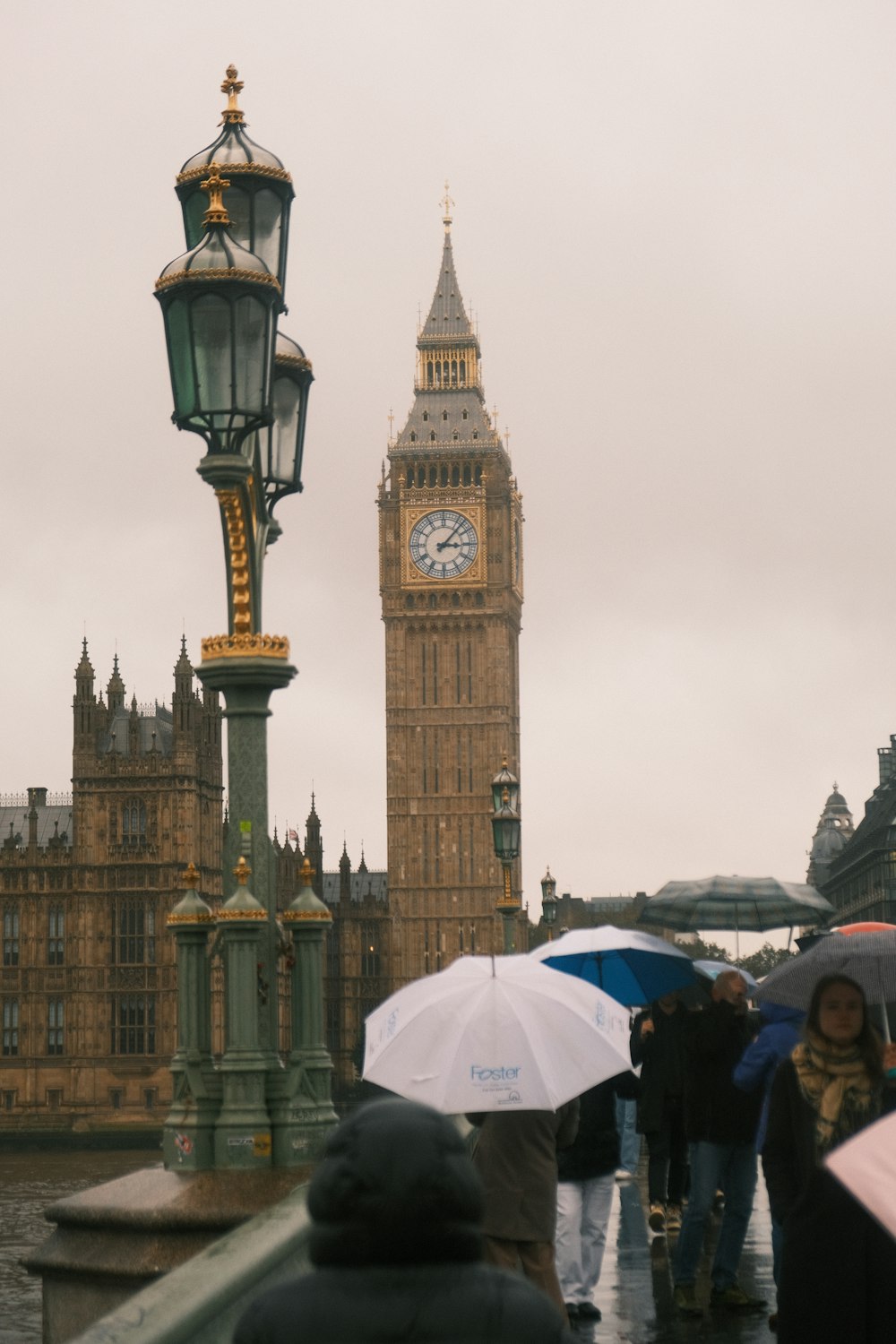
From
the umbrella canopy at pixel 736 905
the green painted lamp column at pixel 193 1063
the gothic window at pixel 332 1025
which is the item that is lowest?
the gothic window at pixel 332 1025

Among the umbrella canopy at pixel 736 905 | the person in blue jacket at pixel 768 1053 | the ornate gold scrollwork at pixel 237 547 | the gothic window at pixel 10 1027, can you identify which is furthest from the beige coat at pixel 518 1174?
the gothic window at pixel 10 1027

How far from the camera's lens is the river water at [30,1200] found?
44.9 feet

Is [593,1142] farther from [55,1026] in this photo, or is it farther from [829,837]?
[829,837]

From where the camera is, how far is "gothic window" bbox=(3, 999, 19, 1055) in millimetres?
77188

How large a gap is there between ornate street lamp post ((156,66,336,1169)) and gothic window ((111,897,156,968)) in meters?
67.7

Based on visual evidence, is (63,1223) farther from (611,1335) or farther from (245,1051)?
(611,1335)

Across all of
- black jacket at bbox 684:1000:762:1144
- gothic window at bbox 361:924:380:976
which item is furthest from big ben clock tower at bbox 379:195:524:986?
black jacket at bbox 684:1000:762:1144

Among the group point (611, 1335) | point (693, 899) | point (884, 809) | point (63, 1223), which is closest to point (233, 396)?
point (63, 1223)

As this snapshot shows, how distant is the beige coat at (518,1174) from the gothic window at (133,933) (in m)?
69.5

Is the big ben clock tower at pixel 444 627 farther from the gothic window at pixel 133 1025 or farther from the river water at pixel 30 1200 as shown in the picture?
the river water at pixel 30 1200

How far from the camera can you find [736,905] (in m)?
16.1

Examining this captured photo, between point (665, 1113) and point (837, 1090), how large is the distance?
7.31m

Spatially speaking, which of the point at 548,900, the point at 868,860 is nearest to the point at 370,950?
the point at 868,860

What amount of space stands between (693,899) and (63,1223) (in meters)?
7.71
